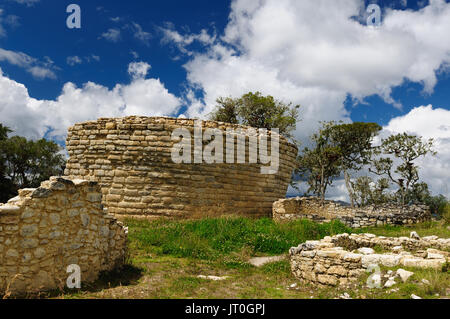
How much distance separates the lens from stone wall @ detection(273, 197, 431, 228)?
12.4 metres

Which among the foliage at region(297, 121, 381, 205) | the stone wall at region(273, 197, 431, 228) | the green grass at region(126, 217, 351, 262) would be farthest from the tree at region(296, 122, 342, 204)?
the green grass at region(126, 217, 351, 262)

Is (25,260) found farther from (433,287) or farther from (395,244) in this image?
(395,244)

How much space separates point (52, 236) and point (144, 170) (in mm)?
6408

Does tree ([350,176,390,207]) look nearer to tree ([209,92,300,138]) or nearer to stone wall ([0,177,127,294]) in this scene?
tree ([209,92,300,138])

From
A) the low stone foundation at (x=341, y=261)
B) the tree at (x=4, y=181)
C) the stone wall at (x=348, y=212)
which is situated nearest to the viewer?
the low stone foundation at (x=341, y=261)

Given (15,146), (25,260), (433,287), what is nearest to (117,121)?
(25,260)

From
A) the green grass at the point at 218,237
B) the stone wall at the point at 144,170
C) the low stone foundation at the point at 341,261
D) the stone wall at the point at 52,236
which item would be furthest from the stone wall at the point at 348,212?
the stone wall at the point at 52,236

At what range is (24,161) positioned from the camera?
2591cm

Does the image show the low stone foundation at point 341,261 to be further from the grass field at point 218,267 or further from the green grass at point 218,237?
the green grass at point 218,237

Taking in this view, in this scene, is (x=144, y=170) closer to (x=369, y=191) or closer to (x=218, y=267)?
(x=218, y=267)

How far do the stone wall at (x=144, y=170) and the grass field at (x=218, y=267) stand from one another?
971mm

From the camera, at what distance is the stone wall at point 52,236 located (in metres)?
4.32

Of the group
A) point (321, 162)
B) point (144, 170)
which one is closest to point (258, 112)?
point (321, 162)

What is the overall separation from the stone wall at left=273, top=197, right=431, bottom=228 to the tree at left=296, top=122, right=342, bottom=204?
30.5ft
